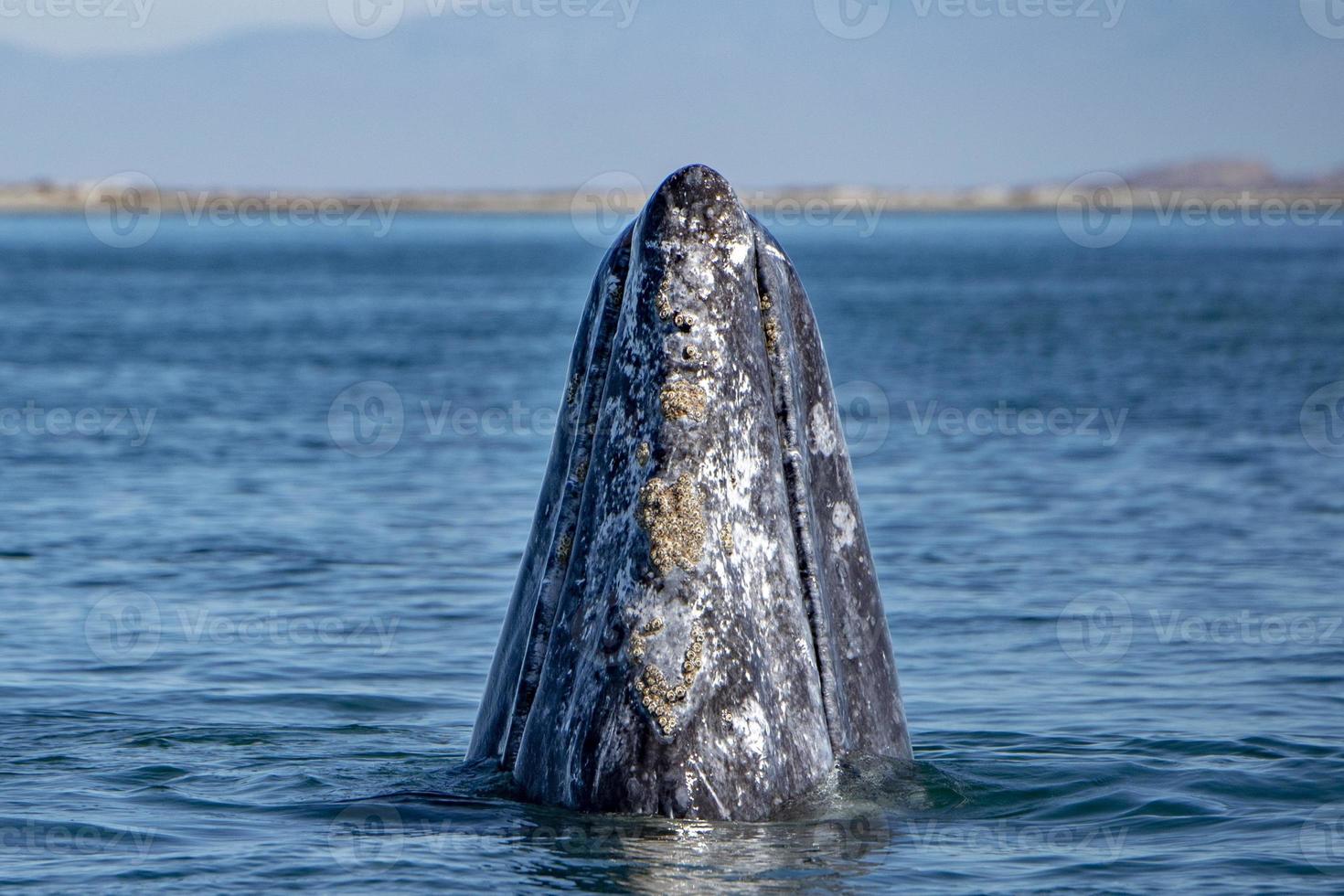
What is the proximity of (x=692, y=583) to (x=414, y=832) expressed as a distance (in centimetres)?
139

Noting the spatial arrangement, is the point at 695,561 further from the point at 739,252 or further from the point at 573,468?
the point at 739,252

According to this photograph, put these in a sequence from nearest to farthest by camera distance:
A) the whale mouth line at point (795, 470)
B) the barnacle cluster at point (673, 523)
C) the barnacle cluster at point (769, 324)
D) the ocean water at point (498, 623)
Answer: the barnacle cluster at point (673, 523)
the whale mouth line at point (795, 470)
the barnacle cluster at point (769, 324)
the ocean water at point (498, 623)

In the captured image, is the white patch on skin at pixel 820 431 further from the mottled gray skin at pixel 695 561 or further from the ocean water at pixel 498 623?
the ocean water at pixel 498 623

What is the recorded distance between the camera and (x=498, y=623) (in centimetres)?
1050

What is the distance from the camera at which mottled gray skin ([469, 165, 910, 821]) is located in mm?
4895

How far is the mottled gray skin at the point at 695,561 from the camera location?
4.89 meters

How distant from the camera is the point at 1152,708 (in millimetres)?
8469

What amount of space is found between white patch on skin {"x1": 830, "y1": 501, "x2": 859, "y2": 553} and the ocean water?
67 cm

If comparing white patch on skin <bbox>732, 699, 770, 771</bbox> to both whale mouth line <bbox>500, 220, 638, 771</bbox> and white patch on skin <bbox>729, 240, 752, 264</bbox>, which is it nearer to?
whale mouth line <bbox>500, 220, 638, 771</bbox>

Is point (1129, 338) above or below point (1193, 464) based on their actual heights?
above

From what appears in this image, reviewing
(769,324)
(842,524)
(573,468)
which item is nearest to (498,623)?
(573,468)

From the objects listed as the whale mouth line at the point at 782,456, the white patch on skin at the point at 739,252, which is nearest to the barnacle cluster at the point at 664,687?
the whale mouth line at the point at 782,456

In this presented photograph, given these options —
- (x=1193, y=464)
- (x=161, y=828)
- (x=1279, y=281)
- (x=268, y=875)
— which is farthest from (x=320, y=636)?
(x=1279, y=281)

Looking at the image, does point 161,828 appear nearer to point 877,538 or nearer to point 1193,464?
point 877,538
